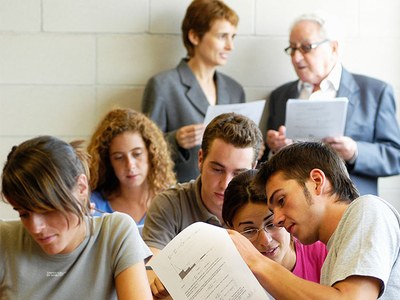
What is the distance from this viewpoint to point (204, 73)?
4059 mm

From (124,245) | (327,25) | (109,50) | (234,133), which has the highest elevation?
(327,25)

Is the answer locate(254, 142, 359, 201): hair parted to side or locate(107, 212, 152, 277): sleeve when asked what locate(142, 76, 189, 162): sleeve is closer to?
locate(107, 212, 152, 277): sleeve

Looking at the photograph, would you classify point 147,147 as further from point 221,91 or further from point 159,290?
point 159,290

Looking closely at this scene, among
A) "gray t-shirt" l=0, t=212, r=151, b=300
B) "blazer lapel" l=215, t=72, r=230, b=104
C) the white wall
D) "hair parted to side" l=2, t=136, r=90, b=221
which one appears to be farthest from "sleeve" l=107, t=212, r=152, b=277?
the white wall

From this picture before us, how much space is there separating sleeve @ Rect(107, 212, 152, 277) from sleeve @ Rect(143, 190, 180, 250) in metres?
0.40

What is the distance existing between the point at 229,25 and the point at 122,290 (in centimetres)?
214

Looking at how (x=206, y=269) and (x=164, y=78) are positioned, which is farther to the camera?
(x=164, y=78)

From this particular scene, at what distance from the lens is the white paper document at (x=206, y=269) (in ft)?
5.77

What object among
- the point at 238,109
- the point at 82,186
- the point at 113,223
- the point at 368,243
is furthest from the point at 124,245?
the point at 238,109

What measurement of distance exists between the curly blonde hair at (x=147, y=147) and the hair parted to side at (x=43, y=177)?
54.4 inches

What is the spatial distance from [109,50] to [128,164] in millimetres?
898

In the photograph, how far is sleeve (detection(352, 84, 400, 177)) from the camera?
377 cm

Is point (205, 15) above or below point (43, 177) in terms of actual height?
above

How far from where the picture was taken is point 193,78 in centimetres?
401
